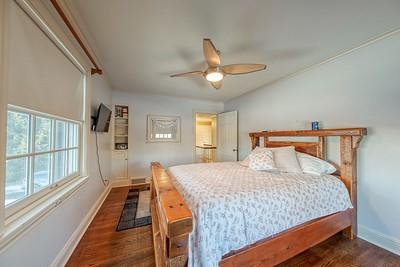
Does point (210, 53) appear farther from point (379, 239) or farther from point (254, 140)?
point (379, 239)

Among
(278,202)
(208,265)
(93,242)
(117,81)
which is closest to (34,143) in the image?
(93,242)

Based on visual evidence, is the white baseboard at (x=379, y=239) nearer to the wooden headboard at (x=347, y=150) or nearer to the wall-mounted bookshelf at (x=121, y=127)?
the wooden headboard at (x=347, y=150)

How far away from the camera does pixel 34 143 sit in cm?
123

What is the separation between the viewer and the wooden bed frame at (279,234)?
1.04 metres

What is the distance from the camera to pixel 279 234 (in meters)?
1.44

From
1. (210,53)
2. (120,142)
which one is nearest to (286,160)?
(210,53)

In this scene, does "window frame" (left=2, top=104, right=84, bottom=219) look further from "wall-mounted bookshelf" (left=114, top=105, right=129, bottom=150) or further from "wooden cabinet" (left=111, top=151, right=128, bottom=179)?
"wall-mounted bookshelf" (left=114, top=105, right=129, bottom=150)

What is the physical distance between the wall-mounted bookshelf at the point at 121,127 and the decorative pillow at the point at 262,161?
10.4ft

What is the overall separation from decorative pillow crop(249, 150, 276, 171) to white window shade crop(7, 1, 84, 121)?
2433 mm

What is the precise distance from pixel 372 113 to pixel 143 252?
311 cm

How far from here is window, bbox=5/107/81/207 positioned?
1.03m

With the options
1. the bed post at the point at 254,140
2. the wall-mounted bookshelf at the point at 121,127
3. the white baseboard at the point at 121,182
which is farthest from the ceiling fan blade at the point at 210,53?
the white baseboard at the point at 121,182

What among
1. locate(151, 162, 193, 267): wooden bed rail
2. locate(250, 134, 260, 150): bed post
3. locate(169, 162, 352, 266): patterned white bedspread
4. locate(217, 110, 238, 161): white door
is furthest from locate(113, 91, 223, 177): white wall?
locate(151, 162, 193, 267): wooden bed rail

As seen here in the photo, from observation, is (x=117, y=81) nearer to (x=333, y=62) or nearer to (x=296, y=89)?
(x=296, y=89)
